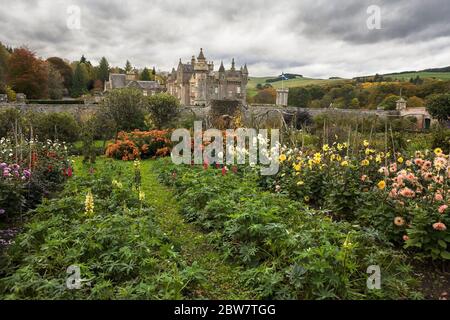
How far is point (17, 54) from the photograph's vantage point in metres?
43.4

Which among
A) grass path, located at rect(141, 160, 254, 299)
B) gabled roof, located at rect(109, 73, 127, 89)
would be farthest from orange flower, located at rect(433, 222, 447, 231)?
gabled roof, located at rect(109, 73, 127, 89)

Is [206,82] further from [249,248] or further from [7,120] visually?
[249,248]

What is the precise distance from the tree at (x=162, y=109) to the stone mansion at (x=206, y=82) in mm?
21919

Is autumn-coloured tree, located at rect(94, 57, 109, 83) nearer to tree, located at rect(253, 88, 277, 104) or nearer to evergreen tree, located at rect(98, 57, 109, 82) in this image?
evergreen tree, located at rect(98, 57, 109, 82)

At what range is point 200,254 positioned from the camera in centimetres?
499

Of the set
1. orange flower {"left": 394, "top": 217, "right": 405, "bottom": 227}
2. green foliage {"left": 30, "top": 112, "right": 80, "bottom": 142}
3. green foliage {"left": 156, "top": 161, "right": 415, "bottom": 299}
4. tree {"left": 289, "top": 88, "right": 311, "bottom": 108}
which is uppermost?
tree {"left": 289, "top": 88, "right": 311, "bottom": 108}

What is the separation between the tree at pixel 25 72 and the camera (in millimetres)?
43188

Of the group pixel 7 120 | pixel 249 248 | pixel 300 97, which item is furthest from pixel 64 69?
pixel 249 248

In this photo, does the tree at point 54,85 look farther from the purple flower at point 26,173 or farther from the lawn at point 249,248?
the lawn at point 249,248

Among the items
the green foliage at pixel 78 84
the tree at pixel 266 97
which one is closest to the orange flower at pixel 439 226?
the green foliage at pixel 78 84

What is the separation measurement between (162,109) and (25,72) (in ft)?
102

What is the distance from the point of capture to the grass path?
390 cm

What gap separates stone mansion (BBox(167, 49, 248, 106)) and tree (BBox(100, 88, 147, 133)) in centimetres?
2379
